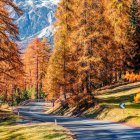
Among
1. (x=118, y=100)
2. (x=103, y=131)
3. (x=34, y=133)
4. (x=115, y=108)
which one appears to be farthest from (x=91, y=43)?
(x=34, y=133)

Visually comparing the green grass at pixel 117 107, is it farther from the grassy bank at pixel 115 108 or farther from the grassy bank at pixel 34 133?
the grassy bank at pixel 34 133

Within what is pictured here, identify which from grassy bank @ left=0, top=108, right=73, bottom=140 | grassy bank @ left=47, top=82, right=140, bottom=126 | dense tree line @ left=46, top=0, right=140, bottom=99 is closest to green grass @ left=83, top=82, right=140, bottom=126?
grassy bank @ left=47, top=82, right=140, bottom=126

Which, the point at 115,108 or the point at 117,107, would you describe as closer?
the point at 115,108

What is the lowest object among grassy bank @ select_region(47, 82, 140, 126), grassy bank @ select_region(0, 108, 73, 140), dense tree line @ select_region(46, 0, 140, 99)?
grassy bank @ select_region(0, 108, 73, 140)

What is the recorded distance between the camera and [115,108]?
4212 cm

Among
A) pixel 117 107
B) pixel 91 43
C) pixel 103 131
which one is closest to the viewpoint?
pixel 103 131

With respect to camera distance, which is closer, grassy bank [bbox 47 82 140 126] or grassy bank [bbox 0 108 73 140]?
grassy bank [bbox 0 108 73 140]

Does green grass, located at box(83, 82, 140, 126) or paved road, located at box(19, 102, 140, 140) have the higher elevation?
green grass, located at box(83, 82, 140, 126)

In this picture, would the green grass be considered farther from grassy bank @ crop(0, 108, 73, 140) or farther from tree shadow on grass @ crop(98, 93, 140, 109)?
grassy bank @ crop(0, 108, 73, 140)

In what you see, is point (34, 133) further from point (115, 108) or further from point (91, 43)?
point (91, 43)

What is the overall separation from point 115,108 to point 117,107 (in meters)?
0.57

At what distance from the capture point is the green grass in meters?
38.3

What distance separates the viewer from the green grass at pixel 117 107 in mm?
38344

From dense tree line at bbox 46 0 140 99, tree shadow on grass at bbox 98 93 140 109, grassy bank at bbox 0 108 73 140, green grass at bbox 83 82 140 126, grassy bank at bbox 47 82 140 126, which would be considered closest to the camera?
grassy bank at bbox 0 108 73 140
